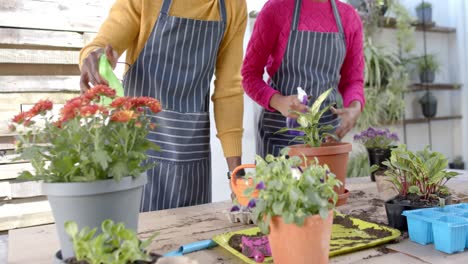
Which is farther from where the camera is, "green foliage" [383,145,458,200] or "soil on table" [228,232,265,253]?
"green foliage" [383,145,458,200]

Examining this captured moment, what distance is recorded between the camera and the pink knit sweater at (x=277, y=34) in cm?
181

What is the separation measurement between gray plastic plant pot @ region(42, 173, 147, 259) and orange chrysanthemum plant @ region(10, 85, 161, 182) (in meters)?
0.02

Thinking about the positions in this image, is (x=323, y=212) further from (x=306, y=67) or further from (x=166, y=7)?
(x=306, y=67)

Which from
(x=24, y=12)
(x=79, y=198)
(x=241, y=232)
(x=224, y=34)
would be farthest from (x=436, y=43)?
(x=79, y=198)

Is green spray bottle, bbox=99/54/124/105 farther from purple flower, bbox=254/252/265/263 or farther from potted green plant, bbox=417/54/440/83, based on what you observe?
potted green plant, bbox=417/54/440/83

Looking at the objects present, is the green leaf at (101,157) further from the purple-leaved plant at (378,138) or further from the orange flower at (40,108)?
the purple-leaved plant at (378,138)

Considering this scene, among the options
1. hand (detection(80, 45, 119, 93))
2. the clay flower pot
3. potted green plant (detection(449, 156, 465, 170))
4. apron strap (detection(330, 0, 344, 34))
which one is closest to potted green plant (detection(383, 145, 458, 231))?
the clay flower pot

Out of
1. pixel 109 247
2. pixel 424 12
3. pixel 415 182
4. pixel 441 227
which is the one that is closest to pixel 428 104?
pixel 424 12

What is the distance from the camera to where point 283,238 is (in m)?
0.75

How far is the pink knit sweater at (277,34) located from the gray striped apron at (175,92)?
10.0 inches

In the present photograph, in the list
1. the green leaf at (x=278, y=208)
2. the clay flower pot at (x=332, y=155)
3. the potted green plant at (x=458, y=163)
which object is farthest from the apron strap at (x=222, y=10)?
the potted green plant at (x=458, y=163)

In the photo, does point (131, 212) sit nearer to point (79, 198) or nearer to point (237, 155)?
point (79, 198)

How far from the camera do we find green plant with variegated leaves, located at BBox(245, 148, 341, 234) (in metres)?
0.71

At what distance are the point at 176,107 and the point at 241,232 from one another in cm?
73
